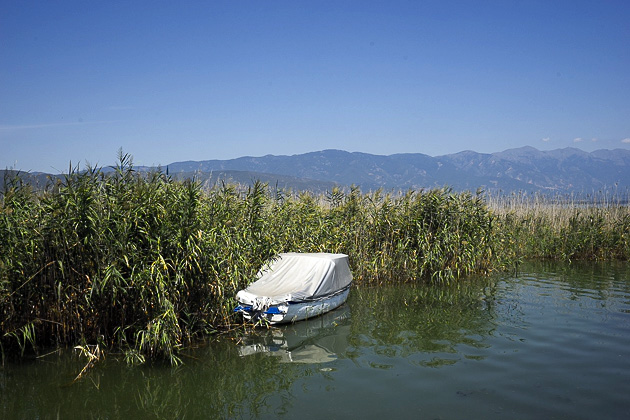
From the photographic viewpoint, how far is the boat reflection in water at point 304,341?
9961mm

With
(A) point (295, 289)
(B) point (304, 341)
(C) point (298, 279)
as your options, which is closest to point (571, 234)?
(C) point (298, 279)

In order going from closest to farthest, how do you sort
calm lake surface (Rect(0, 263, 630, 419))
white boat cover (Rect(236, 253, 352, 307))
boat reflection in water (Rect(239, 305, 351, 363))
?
calm lake surface (Rect(0, 263, 630, 419)), boat reflection in water (Rect(239, 305, 351, 363)), white boat cover (Rect(236, 253, 352, 307))

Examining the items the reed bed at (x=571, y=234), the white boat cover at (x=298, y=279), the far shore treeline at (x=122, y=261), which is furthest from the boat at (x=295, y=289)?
the reed bed at (x=571, y=234)

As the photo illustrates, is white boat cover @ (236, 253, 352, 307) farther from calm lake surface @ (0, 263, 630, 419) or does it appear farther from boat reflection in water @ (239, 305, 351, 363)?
calm lake surface @ (0, 263, 630, 419)

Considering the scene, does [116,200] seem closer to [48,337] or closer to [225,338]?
[48,337]

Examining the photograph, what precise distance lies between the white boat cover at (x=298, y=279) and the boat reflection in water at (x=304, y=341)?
0.81 m

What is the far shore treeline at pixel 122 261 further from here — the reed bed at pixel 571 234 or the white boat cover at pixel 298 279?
the reed bed at pixel 571 234

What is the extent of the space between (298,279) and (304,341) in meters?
2.08

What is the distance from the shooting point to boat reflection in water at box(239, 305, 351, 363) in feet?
32.7

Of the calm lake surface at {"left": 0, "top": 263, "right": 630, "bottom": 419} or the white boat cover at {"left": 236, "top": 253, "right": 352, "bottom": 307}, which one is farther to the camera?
the white boat cover at {"left": 236, "top": 253, "right": 352, "bottom": 307}

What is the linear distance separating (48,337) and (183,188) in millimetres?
4336

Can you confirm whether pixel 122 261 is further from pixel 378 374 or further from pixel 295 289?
pixel 378 374

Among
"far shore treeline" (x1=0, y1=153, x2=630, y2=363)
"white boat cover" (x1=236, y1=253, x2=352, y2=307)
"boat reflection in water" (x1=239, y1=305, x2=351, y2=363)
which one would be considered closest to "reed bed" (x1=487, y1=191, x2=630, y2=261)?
"white boat cover" (x1=236, y1=253, x2=352, y2=307)

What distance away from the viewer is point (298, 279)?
41.3 ft
